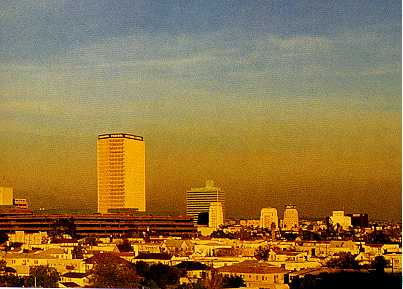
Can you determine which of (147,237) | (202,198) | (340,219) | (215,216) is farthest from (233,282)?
(340,219)

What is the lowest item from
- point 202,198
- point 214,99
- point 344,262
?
point 344,262

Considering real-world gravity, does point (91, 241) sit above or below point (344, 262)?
above

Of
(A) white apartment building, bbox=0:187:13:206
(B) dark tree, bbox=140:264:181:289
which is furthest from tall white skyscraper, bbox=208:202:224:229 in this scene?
(A) white apartment building, bbox=0:187:13:206

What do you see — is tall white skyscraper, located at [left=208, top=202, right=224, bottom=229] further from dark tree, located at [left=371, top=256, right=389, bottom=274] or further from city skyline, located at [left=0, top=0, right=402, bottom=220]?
dark tree, located at [left=371, top=256, right=389, bottom=274]

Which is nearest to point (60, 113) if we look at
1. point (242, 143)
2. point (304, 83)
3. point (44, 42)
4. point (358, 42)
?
point (44, 42)

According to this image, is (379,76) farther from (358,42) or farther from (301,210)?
(301,210)

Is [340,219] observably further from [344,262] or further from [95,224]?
[95,224]

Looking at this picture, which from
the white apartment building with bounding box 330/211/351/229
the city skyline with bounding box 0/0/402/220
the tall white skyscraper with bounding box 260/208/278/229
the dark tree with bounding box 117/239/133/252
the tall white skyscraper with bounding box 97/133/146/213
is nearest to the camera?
the city skyline with bounding box 0/0/402/220
